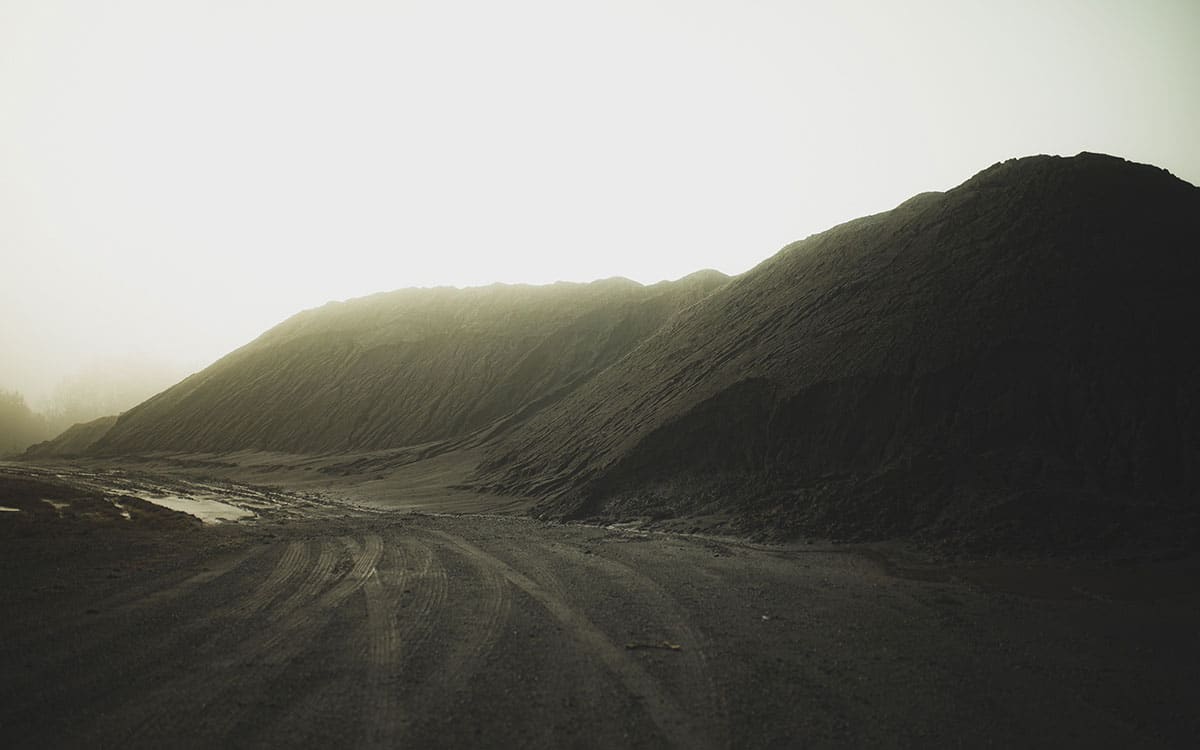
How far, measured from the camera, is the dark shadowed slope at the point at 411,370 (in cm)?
3934

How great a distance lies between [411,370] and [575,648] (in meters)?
40.8

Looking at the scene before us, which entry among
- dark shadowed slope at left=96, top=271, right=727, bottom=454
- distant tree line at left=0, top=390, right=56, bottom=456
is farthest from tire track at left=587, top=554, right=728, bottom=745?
distant tree line at left=0, top=390, right=56, bottom=456

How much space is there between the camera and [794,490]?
48.9ft

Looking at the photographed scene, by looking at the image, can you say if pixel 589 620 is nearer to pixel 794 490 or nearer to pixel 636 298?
pixel 794 490

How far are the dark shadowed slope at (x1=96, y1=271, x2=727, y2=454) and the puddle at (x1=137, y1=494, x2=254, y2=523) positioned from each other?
15.3m

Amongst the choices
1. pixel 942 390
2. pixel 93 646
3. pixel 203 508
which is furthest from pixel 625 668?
pixel 203 508

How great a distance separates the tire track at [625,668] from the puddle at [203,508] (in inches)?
493

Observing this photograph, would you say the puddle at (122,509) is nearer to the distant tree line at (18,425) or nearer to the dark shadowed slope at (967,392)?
the dark shadowed slope at (967,392)

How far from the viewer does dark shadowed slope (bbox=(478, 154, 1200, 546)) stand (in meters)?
12.3

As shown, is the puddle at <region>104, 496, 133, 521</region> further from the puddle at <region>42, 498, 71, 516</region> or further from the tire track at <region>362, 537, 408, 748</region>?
the tire track at <region>362, 537, 408, 748</region>

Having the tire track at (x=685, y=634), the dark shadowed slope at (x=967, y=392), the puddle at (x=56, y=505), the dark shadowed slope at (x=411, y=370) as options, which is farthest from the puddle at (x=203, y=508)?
the dark shadowed slope at (x=411, y=370)

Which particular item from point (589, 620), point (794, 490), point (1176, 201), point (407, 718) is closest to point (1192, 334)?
point (1176, 201)

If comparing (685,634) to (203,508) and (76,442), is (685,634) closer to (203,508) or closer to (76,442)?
(203,508)

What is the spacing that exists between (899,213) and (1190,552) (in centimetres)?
1834
